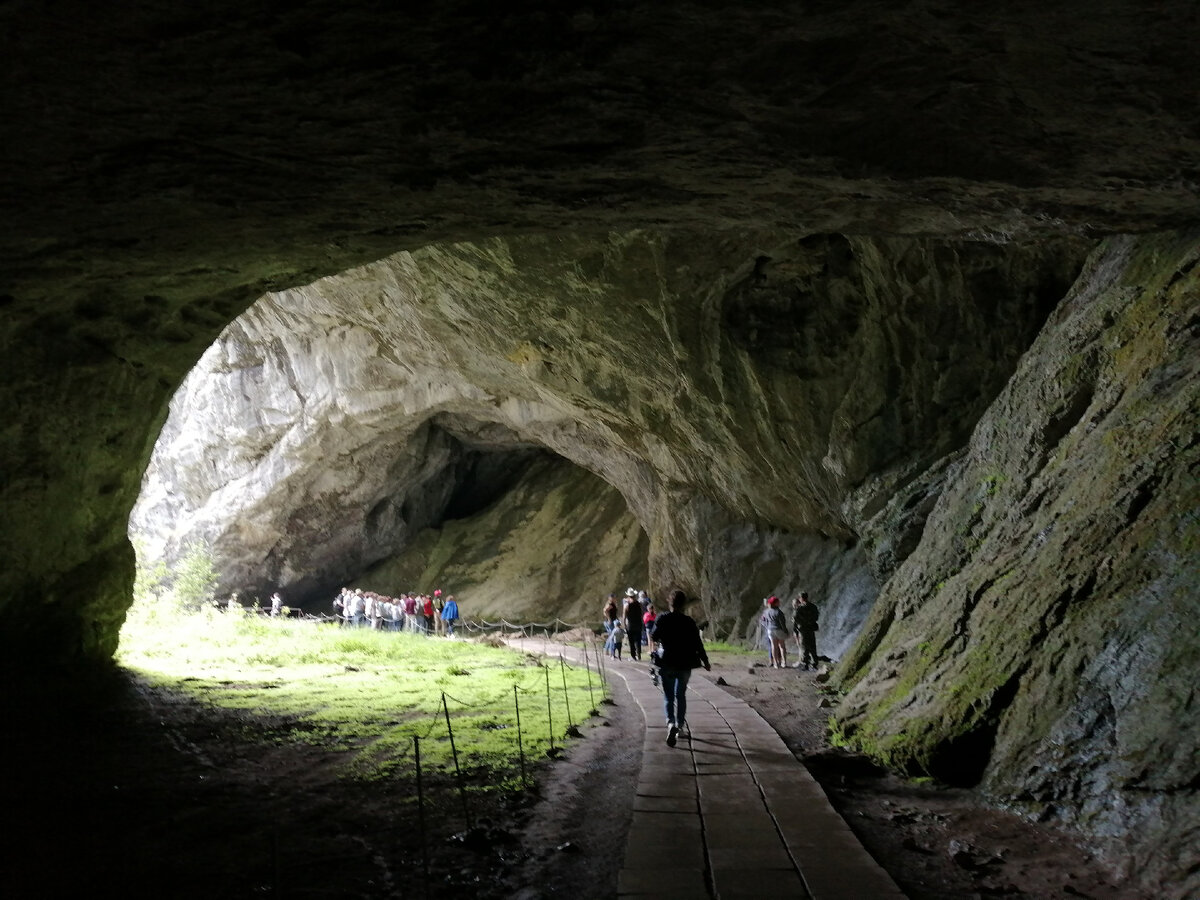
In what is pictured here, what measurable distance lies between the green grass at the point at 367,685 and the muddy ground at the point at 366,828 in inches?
19.8

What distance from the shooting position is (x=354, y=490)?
30.9 metres

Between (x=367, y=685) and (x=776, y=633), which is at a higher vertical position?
(x=776, y=633)

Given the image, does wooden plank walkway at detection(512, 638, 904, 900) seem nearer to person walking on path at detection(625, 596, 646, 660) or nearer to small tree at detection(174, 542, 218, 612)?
person walking on path at detection(625, 596, 646, 660)

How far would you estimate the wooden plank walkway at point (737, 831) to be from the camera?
14.7ft

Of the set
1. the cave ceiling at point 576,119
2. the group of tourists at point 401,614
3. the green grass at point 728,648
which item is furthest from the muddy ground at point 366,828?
the group of tourists at point 401,614

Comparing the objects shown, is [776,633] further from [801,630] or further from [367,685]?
[367,685]

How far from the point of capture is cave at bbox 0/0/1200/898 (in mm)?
4180

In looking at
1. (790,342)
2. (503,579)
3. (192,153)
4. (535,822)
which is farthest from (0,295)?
(503,579)

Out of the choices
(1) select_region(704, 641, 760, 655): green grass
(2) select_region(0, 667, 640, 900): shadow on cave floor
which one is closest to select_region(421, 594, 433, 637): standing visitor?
(1) select_region(704, 641, 760, 655): green grass

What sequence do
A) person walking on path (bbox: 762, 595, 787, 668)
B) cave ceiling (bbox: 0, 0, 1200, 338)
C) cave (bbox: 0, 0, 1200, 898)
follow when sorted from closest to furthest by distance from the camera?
cave ceiling (bbox: 0, 0, 1200, 338), cave (bbox: 0, 0, 1200, 898), person walking on path (bbox: 762, 595, 787, 668)

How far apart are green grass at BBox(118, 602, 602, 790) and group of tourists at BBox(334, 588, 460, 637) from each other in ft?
9.33

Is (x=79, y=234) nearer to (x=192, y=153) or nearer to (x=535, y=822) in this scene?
(x=192, y=153)

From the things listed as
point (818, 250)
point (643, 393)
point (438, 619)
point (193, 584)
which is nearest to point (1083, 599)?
point (818, 250)

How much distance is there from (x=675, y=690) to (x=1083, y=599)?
11.7 feet
